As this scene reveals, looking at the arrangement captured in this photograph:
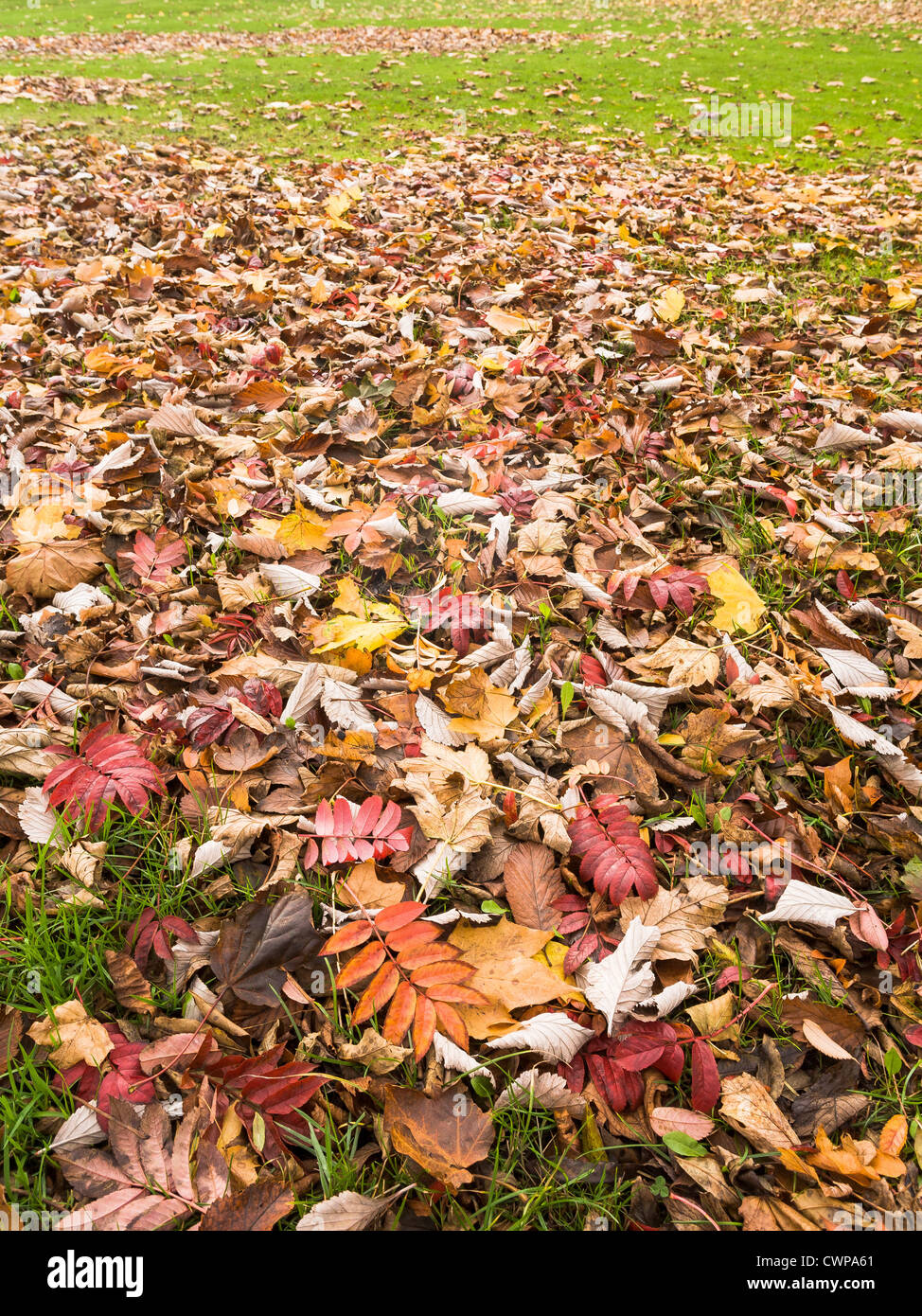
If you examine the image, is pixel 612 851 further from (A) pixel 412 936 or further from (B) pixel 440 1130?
(B) pixel 440 1130

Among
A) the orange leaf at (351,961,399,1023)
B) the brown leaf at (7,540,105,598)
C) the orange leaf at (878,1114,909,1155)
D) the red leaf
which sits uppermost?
the brown leaf at (7,540,105,598)

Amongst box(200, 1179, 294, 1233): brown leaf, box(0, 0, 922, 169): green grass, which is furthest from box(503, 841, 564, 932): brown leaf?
box(0, 0, 922, 169): green grass

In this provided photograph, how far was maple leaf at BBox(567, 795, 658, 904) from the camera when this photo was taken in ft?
5.41

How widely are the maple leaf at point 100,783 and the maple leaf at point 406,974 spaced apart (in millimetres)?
624

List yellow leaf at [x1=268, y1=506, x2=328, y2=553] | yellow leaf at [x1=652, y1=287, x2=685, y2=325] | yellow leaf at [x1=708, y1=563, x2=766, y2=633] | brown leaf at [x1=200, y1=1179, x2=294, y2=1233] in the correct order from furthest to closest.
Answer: yellow leaf at [x1=652, y1=287, x2=685, y2=325]
yellow leaf at [x1=268, y1=506, x2=328, y2=553]
yellow leaf at [x1=708, y1=563, x2=766, y2=633]
brown leaf at [x1=200, y1=1179, x2=294, y2=1233]

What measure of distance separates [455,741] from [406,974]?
0.64m

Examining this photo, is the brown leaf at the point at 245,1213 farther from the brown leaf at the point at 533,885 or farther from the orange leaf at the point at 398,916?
the brown leaf at the point at 533,885

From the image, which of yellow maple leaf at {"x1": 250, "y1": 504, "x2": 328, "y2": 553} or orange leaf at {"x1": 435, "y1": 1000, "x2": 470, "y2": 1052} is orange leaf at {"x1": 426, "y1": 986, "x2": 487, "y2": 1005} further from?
yellow maple leaf at {"x1": 250, "y1": 504, "x2": 328, "y2": 553}

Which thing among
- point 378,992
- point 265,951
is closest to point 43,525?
point 265,951

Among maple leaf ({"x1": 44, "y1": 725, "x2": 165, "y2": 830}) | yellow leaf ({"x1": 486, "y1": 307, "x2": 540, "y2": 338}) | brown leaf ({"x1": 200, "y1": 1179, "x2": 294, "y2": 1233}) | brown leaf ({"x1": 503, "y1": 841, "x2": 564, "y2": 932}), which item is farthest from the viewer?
yellow leaf ({"x1": 486, "y1": 307, "x2": 540, "y2": 338})

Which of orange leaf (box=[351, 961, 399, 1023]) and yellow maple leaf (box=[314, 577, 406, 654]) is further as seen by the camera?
yellow maple leaf (box=[314, 577, 406, 654])

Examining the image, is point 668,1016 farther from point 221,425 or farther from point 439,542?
point 221,425

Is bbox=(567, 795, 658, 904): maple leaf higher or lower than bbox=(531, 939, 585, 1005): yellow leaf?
higher

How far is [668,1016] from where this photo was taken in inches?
60.3
